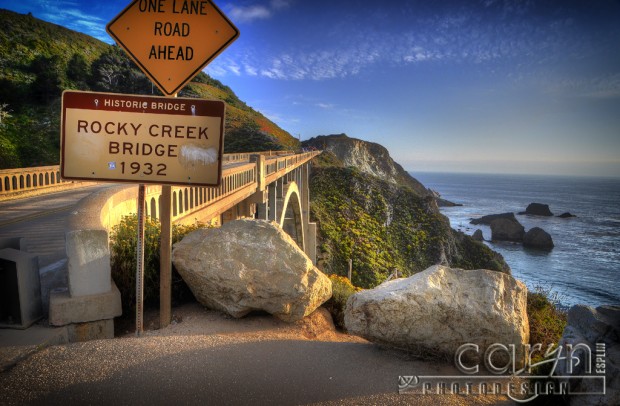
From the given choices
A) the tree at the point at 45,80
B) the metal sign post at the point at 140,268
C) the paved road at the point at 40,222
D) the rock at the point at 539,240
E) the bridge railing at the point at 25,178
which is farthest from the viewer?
the rock at the point at 539,240

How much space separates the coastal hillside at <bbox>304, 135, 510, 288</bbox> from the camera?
130ft

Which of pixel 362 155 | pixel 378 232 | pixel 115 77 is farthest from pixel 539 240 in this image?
pixel 115 77

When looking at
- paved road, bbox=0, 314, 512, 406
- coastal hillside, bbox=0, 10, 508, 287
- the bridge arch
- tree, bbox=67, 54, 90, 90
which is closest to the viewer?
paved road, bbox=0, 314, 512, 406

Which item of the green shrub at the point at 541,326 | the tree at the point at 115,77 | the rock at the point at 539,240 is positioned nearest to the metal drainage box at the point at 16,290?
the green shrub at the point at 541,326

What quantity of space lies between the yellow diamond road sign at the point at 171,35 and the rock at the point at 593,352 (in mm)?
4012

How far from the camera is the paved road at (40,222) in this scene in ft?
23.2

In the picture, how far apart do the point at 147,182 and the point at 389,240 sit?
45.6 metres

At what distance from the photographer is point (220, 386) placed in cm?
303

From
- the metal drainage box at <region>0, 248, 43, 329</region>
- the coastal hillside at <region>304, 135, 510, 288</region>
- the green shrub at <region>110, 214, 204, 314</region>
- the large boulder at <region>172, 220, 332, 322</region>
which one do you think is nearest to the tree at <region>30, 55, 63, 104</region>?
the coastal hillside at <region>304, 135, 510, 288</region>

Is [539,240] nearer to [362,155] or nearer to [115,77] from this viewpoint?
[362,155]

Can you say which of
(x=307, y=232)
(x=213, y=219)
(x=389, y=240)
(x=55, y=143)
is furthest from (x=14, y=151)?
(x=389, y=240)

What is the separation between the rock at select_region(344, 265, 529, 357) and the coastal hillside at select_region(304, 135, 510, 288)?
3197 cm

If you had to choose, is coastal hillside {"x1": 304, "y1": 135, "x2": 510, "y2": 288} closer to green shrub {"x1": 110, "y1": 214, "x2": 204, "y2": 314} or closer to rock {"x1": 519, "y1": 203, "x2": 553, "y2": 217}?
green shrub {"x1": 110, "y1": 214, "x2": 204, "y2": 314}

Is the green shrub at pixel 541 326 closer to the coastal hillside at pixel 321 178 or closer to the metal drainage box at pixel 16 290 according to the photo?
the metal drainage box at pixel 16 290
